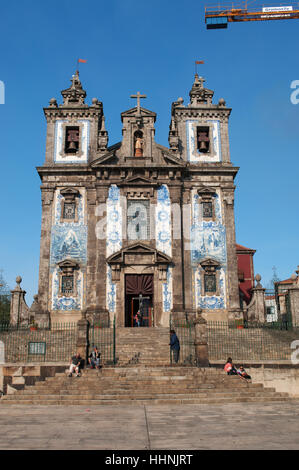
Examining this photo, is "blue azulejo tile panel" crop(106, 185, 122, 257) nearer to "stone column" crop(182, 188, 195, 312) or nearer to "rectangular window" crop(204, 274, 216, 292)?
"stone column" crop(182, 188, 195, 312)

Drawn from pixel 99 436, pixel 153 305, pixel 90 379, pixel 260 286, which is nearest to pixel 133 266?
pixel 153 305

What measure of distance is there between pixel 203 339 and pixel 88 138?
16816 mm

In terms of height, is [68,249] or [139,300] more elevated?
[68,249]

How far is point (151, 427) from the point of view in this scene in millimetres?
8945

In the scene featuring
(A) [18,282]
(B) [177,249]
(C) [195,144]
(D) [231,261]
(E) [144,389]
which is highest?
(C) [195,144]

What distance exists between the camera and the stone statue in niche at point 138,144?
2834 centimetres

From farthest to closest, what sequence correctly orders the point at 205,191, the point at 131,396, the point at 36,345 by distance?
1. the point at 205,191
2. the point at 36,345
3. the point at 131,396

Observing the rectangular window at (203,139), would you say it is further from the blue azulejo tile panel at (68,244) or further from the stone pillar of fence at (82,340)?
the stone pillar of fence at (82,340)

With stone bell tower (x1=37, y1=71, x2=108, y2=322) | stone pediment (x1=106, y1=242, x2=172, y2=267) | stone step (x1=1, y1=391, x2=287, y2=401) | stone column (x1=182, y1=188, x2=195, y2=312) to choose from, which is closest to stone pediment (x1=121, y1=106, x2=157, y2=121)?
stone bell tower (x1=37, y1=71, x2=108, y2=322)

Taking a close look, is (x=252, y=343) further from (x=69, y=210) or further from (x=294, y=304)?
(x=69, y=210)

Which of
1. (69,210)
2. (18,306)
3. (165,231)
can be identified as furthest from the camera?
(69,210)

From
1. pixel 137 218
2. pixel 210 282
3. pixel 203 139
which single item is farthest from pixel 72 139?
pixel 210 282

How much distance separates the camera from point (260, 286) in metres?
25.8

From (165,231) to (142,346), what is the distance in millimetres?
8643
